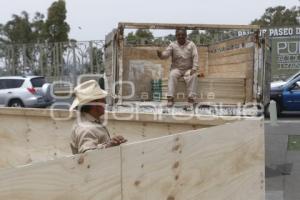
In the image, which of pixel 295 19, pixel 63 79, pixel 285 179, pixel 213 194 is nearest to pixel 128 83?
pixel 285 179

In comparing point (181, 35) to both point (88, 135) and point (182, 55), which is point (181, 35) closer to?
point (182, 55)

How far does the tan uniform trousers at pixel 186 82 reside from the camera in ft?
30.8

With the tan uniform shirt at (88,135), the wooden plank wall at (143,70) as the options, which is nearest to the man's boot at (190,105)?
the wooden plank wall at (143,70)

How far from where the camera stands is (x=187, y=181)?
4195 millimetres

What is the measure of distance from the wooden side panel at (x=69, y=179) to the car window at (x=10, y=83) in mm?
21600

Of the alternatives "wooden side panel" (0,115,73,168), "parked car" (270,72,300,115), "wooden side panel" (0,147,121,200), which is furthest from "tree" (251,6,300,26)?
"wooden side panel" (0,147,121,200)

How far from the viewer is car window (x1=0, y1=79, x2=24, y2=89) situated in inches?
968

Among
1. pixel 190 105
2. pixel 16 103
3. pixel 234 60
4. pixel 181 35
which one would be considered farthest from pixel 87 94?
pixel 16 103

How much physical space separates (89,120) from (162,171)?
82 cm

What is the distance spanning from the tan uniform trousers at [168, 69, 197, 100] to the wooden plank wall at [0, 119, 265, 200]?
455 cm

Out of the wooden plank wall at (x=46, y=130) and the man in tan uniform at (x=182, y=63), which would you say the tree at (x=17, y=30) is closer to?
the man in tan uniform at (x=182, y=63)

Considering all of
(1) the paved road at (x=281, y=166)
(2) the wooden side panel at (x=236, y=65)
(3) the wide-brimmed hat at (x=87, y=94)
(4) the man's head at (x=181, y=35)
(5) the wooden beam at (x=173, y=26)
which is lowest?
(1) the paved road at (x=281, y=166)

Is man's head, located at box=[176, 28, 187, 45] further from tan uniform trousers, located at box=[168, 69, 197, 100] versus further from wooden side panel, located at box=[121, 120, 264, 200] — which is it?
wooden side panel, located at box=[121, 120, 264, 200]

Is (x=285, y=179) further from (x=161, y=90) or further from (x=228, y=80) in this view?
(x=161, y=90)
